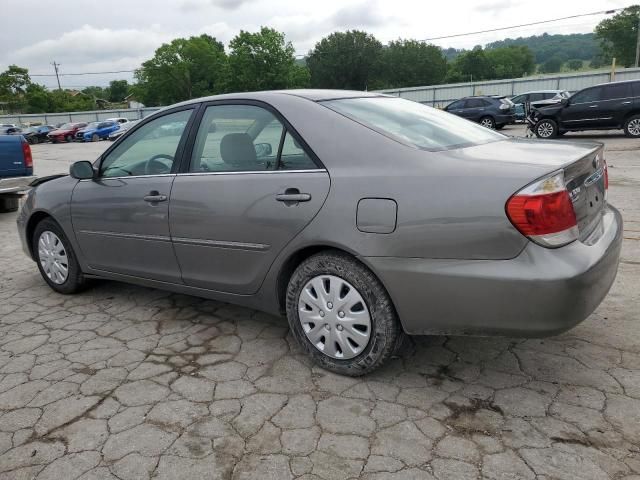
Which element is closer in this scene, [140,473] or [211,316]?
[140,473]

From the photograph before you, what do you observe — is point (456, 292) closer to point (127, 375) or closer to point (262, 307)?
point (262, 307)

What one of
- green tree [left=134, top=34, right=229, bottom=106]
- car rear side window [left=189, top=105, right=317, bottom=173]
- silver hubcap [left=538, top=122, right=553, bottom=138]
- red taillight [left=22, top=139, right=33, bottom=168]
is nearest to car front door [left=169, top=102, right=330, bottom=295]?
car rear side window [left=189, top=105, right=317, bottom=173]

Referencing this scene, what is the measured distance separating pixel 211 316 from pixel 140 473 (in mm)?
1742

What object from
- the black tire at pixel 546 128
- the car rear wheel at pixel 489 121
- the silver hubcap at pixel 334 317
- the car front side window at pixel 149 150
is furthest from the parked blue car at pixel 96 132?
the silver hubcap at pixel 334 317

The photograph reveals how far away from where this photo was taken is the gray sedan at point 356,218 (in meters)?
2.35

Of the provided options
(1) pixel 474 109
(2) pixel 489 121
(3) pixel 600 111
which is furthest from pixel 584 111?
(1) pixel 474 109

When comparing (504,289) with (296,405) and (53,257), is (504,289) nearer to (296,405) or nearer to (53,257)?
(296,405)

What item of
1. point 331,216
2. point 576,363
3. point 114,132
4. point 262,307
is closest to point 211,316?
point 262,307

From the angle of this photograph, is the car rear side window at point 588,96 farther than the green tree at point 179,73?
No

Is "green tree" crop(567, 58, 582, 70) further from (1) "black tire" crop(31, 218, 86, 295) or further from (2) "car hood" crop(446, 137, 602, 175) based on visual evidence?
(1) "black tire" crop(31, 218, 86, 295)

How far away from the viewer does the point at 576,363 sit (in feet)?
9.75

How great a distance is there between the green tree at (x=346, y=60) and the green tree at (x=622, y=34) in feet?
117

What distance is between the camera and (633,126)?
14992mm

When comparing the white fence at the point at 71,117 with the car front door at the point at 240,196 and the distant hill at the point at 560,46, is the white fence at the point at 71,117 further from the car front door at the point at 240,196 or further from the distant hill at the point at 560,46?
the distant hill at the point at 560,46
